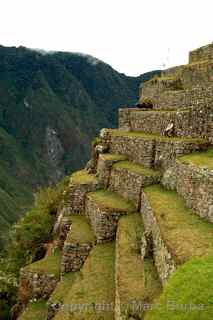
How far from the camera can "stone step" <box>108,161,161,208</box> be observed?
15.1m

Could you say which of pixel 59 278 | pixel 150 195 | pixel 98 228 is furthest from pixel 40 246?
pixel 150 195

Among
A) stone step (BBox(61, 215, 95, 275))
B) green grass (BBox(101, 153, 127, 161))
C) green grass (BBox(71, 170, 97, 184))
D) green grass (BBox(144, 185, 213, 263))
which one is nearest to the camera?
green grass (BBox(144, 185, 213, 263))

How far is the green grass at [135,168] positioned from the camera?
1544 cm

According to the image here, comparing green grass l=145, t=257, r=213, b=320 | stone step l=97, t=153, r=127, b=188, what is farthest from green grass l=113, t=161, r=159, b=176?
green grass l=145, t=257, r=213, b=320

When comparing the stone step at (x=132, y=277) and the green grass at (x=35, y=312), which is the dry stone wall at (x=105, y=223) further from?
the green grass at (x=35, y=312)

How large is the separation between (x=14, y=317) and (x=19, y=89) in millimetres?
161910

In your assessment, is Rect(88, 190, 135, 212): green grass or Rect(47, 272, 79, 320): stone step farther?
Rect(88, 190, 135, 212): green grass

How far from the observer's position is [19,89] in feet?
574

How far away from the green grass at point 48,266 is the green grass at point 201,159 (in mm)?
6745

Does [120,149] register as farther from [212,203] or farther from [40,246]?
[212,203]

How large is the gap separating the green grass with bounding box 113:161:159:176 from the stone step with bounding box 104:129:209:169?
0.22m

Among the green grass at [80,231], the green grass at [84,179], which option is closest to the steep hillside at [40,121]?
the green grass at [84,179]

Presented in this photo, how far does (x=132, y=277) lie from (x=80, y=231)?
6747 millimetres

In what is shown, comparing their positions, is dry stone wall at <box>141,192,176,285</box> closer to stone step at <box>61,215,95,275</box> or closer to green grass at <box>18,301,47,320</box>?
stone step at <box>61,215,95,275</box>
